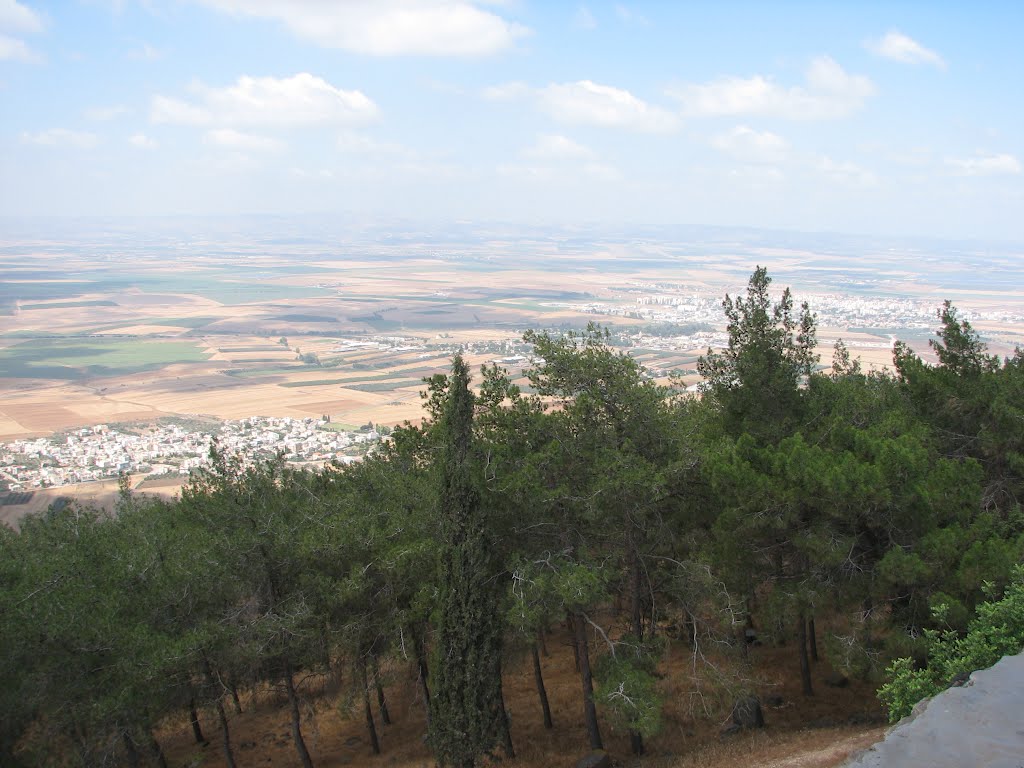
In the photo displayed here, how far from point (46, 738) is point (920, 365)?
19.6 meters

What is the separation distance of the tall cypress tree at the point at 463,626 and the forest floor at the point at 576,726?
215cm

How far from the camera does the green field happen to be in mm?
70875

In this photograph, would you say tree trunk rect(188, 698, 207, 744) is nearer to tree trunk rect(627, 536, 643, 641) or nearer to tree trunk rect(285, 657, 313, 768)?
tree trunk rect(285, 657, 313, 768)

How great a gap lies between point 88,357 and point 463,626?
80878 millimetres

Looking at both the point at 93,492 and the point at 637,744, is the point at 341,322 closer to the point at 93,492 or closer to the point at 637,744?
the point at 93,492

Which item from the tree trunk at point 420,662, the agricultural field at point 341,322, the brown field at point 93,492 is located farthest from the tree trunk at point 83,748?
the agricultural field at point 341,322

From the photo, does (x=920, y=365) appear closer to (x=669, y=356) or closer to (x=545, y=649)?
(x=545, y=649)

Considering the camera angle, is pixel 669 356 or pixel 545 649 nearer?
pixel 545 649

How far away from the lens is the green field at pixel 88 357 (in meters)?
70.9

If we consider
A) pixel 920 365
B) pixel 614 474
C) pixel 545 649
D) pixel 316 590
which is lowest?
pixel 545 649

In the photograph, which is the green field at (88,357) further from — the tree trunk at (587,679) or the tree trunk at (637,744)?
the tree trunk at (637,744)

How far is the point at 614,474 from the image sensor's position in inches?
494

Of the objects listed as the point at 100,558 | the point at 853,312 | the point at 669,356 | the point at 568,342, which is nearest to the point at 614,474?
the point at 568,342

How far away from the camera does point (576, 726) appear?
16.2 meters
